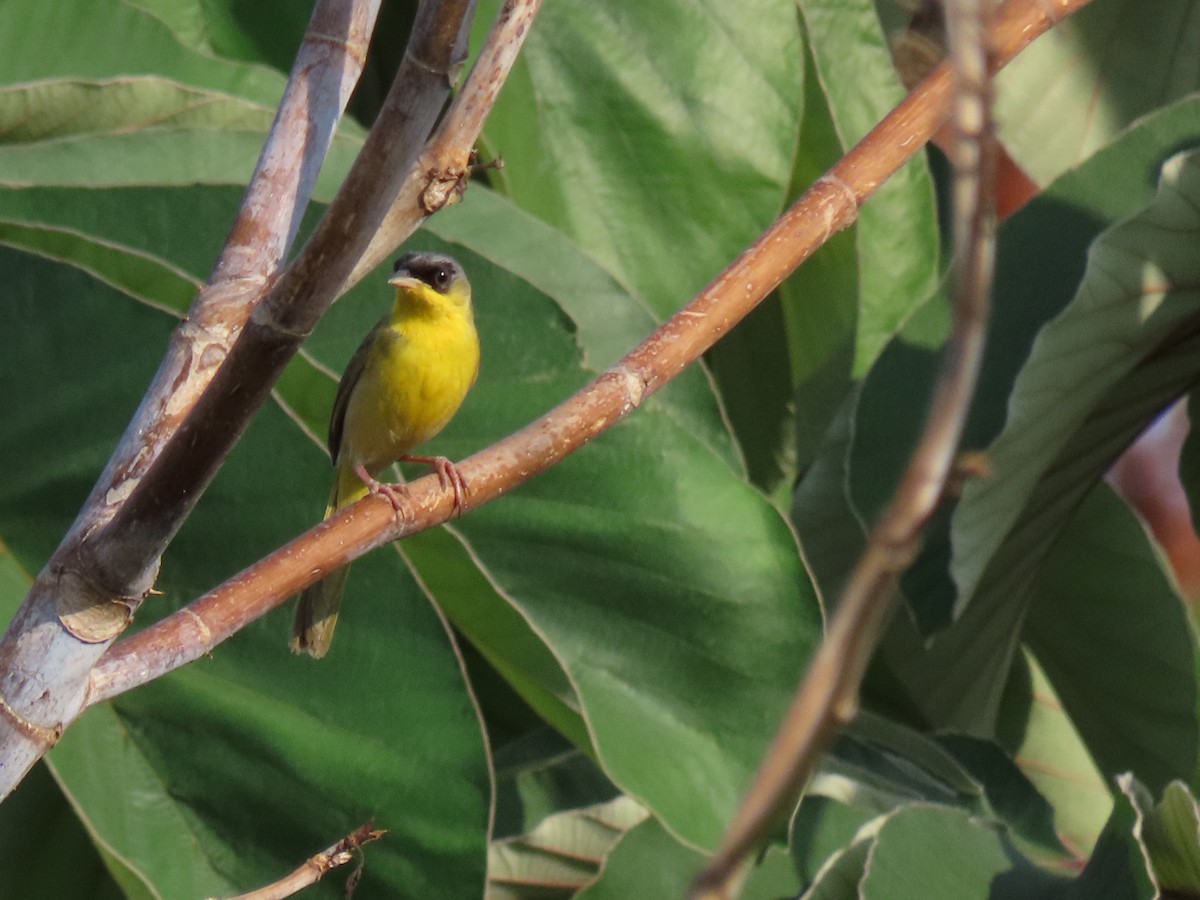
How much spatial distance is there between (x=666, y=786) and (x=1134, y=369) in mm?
775

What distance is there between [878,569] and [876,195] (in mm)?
1726

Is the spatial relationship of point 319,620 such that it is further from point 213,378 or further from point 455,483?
point 213,378

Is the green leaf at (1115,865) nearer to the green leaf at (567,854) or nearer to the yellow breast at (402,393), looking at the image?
the green leaf at (567,854)

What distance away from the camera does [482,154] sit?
1832 mm

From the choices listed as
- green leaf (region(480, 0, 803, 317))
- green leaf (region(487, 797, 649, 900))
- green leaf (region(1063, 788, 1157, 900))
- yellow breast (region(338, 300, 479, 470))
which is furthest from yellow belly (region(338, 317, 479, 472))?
green leaf (region(1063, 788, 1157, 900))

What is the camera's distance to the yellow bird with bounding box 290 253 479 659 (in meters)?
1.71

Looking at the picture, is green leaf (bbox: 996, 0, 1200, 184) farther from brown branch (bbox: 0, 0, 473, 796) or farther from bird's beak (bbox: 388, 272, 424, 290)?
brown branch (bbox: 0, 0, 473, 796)

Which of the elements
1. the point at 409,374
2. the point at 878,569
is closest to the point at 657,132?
the point at 409,374

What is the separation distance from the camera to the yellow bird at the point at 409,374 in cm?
171

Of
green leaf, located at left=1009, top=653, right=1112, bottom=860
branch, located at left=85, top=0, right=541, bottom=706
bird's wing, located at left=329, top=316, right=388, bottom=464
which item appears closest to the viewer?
branch, located at left=85, top=0, right=541, bottom=706

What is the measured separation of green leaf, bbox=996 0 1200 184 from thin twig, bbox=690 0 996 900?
2003mm

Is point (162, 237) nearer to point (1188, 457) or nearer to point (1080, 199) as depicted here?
point (1080, 199)

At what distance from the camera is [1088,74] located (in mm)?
2373

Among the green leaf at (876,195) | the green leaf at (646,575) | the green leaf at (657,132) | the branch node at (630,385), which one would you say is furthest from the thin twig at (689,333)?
the green leaf at (876,195)
